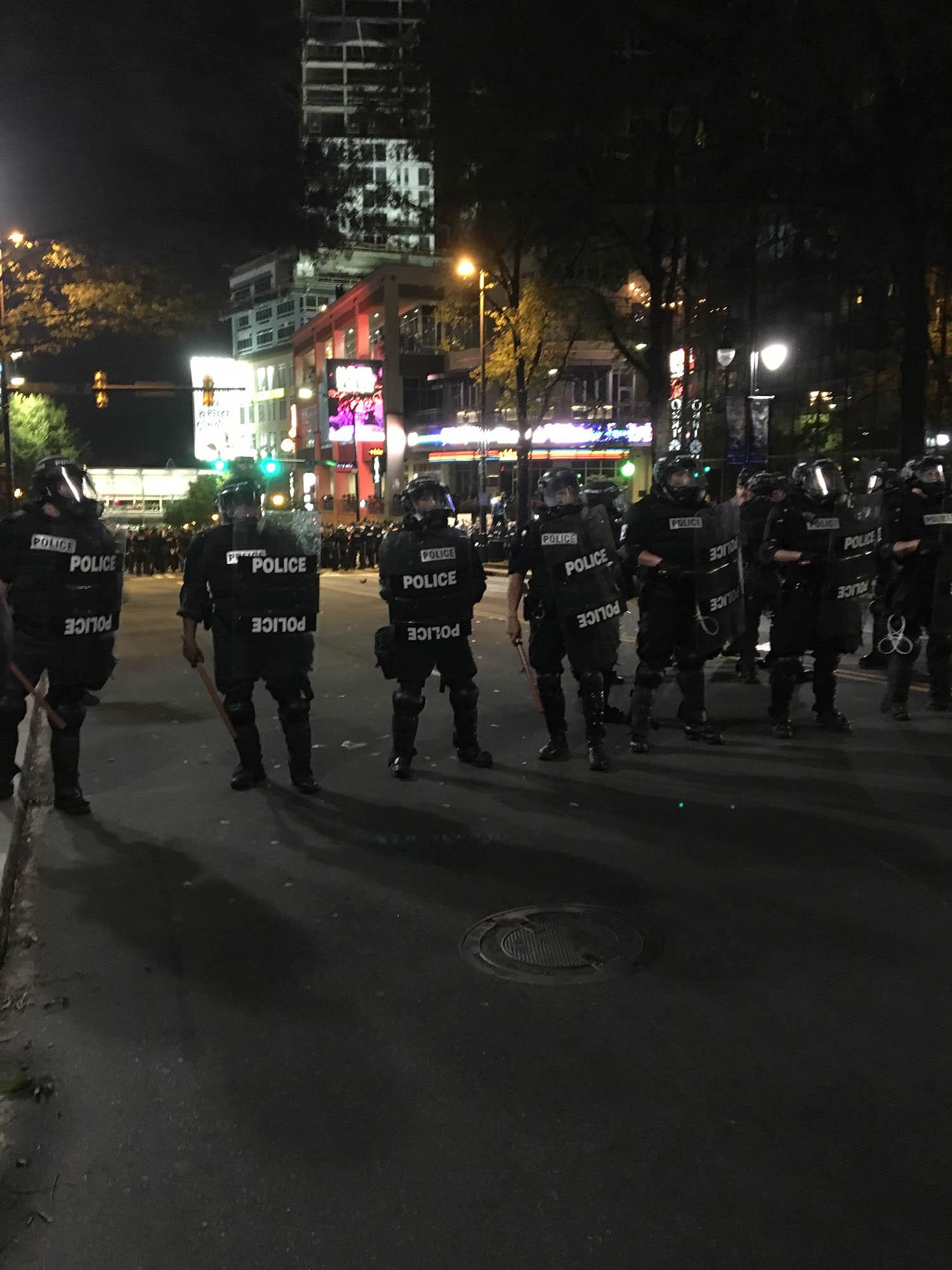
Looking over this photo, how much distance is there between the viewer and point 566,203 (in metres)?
18.3

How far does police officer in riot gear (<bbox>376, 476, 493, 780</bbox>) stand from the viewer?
691 centimetres

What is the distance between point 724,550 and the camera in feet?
24.6

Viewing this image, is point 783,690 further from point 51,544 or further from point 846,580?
point 51,544

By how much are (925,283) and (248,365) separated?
83.3 meters

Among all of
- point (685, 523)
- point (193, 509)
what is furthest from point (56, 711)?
point (193, 509)

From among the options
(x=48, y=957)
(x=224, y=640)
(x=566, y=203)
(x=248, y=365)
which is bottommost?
(x=48, y=957)

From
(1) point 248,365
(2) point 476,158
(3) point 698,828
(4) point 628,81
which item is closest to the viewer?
(3) point 698,828

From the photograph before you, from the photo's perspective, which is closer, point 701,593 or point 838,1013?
point 838,1013

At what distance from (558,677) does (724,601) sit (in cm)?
131

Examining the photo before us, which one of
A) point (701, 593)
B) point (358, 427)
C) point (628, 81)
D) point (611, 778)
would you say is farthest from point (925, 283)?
point (358, 427)

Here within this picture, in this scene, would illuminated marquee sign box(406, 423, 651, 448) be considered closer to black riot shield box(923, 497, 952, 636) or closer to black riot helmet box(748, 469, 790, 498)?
black riot helmet box(748, 469, 790, 498)

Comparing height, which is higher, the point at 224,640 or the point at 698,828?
the point at 224,640

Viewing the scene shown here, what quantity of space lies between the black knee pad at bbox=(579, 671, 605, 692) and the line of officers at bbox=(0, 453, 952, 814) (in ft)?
0.04

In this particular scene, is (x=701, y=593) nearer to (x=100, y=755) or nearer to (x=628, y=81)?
(x=100, y=755)
